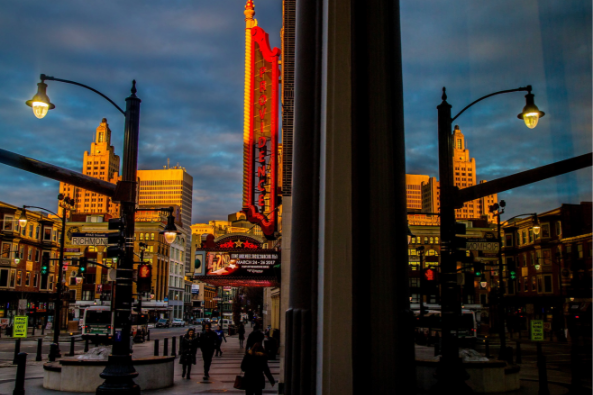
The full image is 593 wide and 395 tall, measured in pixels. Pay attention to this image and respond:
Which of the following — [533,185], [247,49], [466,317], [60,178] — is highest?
[247,49]

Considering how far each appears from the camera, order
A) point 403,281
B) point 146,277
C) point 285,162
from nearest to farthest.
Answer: point 403,281 → point 146,277 → point 285,162

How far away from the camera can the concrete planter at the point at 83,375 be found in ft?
47.1

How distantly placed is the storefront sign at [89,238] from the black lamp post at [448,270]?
1090 cm

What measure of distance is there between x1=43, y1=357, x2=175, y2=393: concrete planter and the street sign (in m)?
14.1

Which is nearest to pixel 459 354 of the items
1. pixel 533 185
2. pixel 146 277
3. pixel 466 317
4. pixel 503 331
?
pixel 466 317

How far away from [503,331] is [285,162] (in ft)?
44.4

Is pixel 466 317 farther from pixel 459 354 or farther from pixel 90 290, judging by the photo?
pixel 90 290

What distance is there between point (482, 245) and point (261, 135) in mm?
28691

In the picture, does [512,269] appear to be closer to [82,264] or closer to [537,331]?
[537,331]

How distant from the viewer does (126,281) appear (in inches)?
445

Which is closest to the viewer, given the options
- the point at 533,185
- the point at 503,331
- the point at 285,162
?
the point at 533,185

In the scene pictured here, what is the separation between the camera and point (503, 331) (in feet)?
7.57

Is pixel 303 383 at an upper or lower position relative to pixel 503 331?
lower

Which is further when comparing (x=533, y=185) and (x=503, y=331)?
(x=503, y=331)
